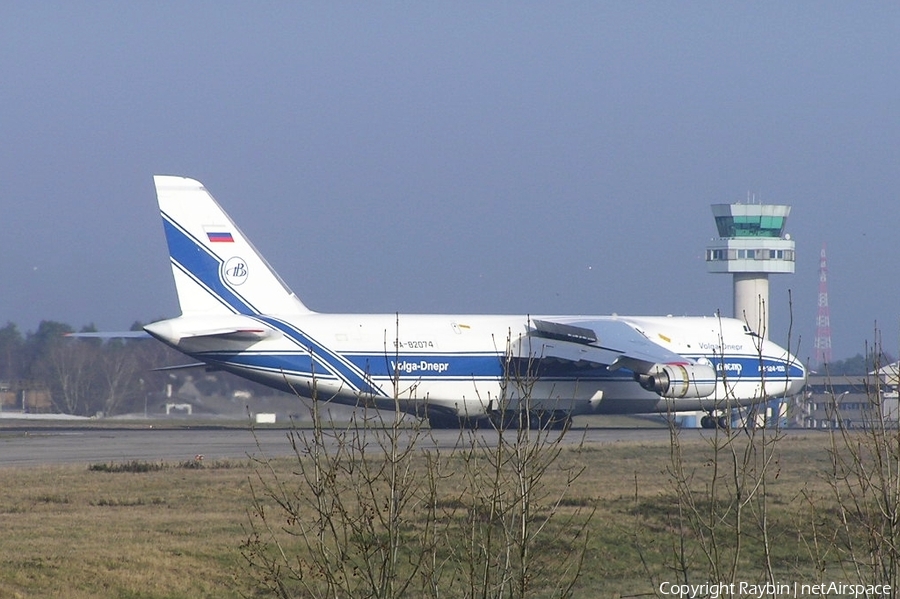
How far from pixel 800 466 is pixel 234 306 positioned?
18025 mm

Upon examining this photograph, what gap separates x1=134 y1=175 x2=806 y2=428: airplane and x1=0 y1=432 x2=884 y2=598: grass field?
10014 mm

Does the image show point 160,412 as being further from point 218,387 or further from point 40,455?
point 40,455

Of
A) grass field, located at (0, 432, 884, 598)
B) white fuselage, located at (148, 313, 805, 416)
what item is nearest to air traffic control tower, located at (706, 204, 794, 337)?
white fuselage, located at (148, 313, 805, 416)

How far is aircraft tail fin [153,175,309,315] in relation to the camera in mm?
38688

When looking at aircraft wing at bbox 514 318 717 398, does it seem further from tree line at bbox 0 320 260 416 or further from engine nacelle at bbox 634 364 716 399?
tree line at bbox 0 320 260 416

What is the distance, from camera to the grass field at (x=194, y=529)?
49.6 feet

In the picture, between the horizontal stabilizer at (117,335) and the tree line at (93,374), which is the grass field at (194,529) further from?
the tree line at (93,374)

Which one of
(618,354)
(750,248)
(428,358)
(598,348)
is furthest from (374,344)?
(750,248)

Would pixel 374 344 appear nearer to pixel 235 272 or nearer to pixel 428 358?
pixel 428 358

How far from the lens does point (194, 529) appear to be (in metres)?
18.1

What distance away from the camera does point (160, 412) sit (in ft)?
169

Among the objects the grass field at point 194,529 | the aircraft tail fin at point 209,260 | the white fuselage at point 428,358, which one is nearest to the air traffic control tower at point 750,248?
the white fuselage at point 428,358

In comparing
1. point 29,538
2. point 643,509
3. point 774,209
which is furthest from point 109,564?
point 774,209

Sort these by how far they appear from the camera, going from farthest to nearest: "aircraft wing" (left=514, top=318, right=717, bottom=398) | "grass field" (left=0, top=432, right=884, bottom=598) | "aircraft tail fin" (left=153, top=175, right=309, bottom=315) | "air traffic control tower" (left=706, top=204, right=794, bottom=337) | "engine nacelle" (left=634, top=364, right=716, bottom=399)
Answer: "air traffic control tower" (left=706, top=204, right=794, bottom=337)
"aircraft wing" (left=514, top=318, right=717, bottom=398)
"engine nacelle" (left=634, top=364, right=716, bottom=399)
"aircraft tail fin" (left=153, top=175, right=309, bottom=315)
"grass field" (left=0, top=432, right=884, bottom=598)
